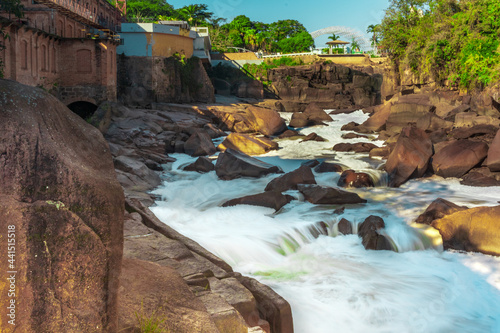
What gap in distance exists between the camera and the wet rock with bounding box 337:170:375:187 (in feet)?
51.0

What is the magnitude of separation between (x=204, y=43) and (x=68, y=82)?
16.8 metres

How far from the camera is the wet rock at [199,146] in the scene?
2178cm

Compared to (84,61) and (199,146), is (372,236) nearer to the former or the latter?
(199,146)

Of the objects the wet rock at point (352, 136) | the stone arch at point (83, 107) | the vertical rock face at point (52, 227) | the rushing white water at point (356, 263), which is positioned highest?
the vertical rock face at point (52, 227)

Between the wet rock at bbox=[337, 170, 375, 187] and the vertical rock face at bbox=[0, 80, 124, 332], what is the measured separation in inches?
512

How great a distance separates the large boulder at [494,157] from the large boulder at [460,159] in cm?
42

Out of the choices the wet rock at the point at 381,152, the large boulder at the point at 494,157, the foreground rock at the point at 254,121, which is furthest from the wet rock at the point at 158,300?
the foreground rock at the point at 254,121

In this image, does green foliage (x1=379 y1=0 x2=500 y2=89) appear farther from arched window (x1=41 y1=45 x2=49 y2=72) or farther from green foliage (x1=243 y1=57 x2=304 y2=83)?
arched window (x1=41 y1=45 x2=49 y2=72)

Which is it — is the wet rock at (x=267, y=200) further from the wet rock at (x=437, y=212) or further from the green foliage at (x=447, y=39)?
the green foliage at (x=447, y=39)

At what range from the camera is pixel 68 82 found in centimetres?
2797

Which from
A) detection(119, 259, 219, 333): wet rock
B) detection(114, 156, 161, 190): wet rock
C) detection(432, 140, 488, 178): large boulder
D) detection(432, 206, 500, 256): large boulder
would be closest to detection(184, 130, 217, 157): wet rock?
detection(114, 156, 161, 190): wet rock

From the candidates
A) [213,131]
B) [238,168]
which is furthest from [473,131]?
[213,131]

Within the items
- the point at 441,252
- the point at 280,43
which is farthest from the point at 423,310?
the point at 280,43

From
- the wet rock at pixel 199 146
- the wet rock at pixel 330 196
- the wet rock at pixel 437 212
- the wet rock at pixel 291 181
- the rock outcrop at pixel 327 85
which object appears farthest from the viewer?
the rock outcrop at pixel 327 85
